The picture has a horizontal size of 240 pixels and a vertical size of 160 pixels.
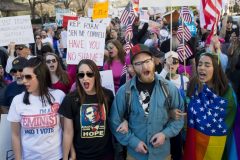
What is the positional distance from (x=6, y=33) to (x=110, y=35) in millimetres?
3687

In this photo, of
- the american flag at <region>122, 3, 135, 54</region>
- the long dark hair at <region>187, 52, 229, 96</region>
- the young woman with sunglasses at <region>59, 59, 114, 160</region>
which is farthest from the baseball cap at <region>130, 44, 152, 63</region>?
the american flag at <region>122, 3, 135, 54</region>

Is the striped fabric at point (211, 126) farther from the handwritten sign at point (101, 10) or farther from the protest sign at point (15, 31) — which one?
the handwritten sign at point (101, 10)

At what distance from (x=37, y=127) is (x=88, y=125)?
49 cm

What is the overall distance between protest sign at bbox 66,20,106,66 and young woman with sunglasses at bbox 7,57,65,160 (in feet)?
4.28

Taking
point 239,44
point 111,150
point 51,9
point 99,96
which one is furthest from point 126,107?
point 51,9

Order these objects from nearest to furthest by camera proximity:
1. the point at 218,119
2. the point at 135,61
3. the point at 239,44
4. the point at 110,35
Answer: the point at 135,61 → the point at 218,119 → the point at 239,44 → the point at 110,35

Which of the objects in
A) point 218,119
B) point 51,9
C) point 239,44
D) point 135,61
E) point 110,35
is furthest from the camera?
point 51,9

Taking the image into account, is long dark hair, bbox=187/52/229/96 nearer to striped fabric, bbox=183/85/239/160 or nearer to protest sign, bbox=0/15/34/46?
striped fabric, bbox=183/85/239/160

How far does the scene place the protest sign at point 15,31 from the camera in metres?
6.23

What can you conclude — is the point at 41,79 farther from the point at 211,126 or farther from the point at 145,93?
the point at 211,126

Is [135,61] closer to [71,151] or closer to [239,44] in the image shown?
[71,151]

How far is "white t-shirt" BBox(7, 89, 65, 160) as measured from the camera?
132 inches

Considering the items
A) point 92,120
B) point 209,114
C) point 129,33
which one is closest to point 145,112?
point 92,120

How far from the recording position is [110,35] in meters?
9.52
